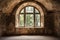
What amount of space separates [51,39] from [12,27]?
1324 mm

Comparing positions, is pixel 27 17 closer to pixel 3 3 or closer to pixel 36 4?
pixel 36 4

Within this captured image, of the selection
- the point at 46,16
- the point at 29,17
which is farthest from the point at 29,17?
the point at 46,16

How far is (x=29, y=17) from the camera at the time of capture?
199 inches

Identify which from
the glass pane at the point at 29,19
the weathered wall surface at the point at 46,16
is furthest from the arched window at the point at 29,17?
the weathered wall surface at the point at 46,16

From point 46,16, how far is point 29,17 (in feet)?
1.83

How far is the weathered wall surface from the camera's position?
436 cm

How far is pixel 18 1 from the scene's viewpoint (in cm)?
454

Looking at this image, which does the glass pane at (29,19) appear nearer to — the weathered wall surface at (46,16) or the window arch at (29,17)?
the window arch at (29,17)

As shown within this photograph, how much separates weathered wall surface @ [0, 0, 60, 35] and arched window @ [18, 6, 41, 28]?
0.33 meters

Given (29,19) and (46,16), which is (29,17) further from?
(46,16)

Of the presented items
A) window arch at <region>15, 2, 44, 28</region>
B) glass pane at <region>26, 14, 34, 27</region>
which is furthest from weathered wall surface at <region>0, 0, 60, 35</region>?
glass pane at <region>26, 14, 34, 27</region>

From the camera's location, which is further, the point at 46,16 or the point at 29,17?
the point at 29,17

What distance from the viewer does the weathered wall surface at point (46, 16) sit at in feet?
14.3

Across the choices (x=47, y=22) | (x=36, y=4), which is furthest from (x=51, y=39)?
(x=36, y=4)
